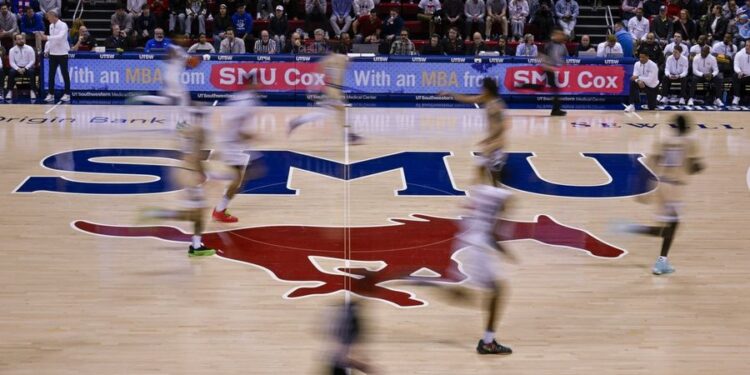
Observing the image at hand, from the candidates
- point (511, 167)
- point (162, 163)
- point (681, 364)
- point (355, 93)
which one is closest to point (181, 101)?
point (162, 163)

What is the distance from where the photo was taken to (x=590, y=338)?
10.9m

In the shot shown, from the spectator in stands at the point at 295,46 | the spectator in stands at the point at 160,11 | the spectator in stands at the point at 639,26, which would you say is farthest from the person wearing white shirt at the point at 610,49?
the spectator in stands at the point at 160,11

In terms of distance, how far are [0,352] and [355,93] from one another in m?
16.2

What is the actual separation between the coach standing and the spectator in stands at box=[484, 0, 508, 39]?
1086 cm

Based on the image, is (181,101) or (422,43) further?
(422,43)

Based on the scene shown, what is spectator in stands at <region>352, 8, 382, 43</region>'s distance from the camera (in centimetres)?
2786

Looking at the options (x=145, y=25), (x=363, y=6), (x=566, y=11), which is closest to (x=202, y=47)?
(x=145, y=25)

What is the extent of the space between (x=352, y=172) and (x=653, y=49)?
35.5 feet

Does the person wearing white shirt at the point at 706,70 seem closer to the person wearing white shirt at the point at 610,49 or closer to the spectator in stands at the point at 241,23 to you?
the person wearing white shirt at the point at 610,49

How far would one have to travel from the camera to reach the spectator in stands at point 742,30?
27.8 meters

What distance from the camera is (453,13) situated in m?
28.5

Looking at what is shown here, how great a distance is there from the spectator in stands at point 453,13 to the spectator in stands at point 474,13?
165mm

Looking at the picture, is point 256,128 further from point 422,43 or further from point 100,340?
point 100,340

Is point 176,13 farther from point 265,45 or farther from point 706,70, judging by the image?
point 706,70
